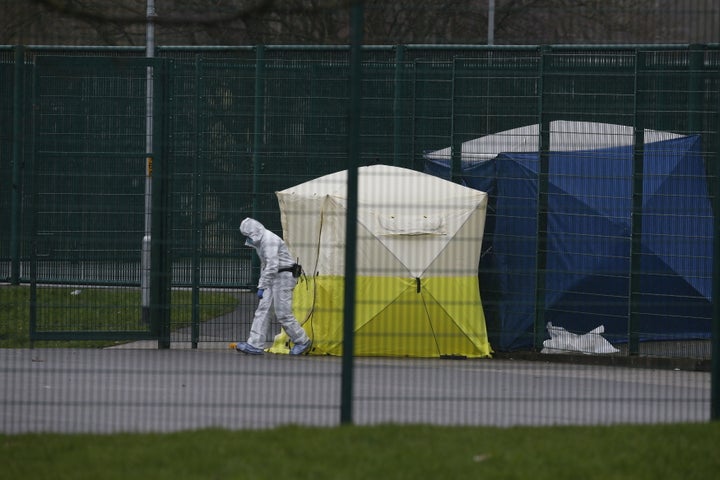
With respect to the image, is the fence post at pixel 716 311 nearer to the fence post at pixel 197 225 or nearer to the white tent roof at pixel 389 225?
the white tent roof at pixel 389 225

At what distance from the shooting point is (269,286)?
12.9m

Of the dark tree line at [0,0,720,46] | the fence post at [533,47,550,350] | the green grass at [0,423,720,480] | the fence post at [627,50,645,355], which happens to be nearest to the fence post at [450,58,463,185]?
the fence post at [533,47,550,350]

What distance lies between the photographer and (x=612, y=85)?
12445 millimetres

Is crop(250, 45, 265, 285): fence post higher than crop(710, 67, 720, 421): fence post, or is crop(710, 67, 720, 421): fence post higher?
Answer: crop(250, 45, 265, 285): fence post

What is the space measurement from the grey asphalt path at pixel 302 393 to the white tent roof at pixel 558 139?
2242 millimetres

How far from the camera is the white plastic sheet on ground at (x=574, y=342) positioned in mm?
12625

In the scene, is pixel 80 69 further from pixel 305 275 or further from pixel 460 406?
pixel 460 406

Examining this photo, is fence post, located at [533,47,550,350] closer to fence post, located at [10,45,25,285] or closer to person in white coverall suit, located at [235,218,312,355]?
person in white coverall suit, located at [235,218,312,355]

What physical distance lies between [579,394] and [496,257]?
333 cm

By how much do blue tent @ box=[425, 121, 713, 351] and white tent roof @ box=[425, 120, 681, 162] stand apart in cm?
1

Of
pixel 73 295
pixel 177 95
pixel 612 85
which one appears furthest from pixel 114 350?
pixel 612 85

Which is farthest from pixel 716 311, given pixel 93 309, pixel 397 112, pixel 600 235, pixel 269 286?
pixel 93 309

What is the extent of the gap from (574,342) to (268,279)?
10.7ft

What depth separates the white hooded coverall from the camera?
41.9ft
